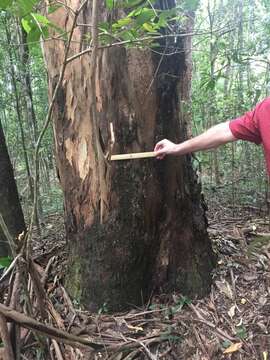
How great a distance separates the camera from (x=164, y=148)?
252cm

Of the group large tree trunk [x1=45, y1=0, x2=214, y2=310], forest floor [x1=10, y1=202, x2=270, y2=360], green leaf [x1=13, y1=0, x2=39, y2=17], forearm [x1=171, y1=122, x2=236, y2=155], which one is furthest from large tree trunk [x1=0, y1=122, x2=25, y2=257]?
green leaf [x1=13, y1=0, x2=39, y2=17]

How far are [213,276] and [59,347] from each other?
1.27 m

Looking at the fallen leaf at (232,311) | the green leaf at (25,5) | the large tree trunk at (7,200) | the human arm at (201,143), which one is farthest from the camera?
the large tree trunk at (7,200)

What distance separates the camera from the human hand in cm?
251

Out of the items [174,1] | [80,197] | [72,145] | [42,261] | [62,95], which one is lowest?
[42,261]

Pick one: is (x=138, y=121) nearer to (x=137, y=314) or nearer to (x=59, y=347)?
(x=137, y=314)

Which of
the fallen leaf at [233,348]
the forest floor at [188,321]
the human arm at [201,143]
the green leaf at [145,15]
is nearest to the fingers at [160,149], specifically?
the human arm at [201,143]

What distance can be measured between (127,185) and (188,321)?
3.36ft

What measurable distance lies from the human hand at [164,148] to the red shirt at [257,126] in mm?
399

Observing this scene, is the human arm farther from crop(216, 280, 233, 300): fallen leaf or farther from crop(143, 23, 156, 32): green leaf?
crop(216, 280, 233, 300): fallen leaf

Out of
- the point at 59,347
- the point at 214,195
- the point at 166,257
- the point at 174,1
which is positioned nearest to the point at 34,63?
the point at 214,195

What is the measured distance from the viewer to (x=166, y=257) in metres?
2.80

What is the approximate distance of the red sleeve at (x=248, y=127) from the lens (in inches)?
90.6

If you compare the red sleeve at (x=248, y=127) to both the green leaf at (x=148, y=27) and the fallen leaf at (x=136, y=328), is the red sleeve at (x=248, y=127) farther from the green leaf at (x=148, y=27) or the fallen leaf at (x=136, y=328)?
the fallen leaf at (x=136, y=328)
